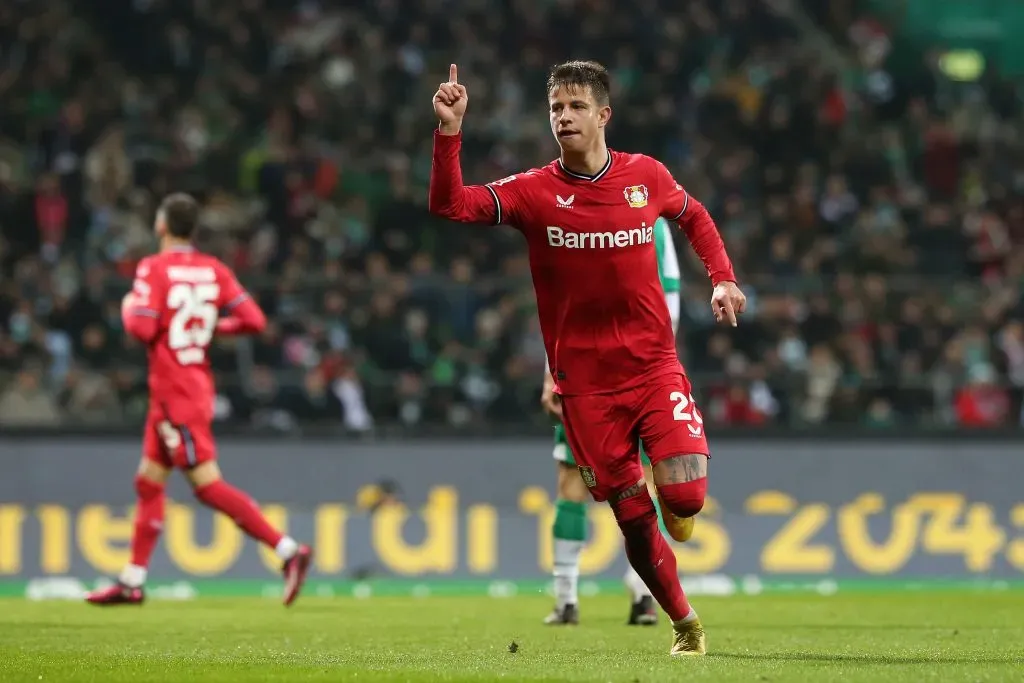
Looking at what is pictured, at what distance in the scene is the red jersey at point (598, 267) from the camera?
23.5ft

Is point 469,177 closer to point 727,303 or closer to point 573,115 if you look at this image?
point 573,115

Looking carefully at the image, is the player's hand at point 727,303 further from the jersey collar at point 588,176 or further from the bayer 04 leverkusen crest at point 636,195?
the jersey collar at point 588,176

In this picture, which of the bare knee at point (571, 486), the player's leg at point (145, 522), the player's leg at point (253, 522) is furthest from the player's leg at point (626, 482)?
the player's leg at point (145, 522)

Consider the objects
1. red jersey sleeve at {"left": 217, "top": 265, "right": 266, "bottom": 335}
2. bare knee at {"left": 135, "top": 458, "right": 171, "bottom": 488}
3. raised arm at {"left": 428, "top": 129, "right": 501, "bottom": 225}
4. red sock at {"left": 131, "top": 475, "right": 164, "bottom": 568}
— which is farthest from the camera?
red jersey sleeve at {"left": 217, "top": 265, "right": 266, "bottom": 335}

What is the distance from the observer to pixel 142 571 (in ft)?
36.2

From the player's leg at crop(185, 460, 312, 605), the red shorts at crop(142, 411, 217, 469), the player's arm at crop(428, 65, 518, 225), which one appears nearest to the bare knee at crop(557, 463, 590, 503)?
the player's leg at crop(185, 460, 312, 605)

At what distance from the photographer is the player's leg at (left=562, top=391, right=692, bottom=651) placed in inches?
279

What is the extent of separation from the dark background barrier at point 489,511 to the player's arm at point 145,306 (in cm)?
422

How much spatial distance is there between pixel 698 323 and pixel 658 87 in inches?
199

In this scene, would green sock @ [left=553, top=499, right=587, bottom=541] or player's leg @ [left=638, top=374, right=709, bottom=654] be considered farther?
green sock @ [left=553, top=499, right=587, bottom=541]

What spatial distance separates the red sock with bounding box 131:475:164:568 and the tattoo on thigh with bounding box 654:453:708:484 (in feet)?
16.5

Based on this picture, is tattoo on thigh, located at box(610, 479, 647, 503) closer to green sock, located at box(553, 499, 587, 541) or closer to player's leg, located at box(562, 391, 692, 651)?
player's leg, located at box(562, 391, 692, 651)

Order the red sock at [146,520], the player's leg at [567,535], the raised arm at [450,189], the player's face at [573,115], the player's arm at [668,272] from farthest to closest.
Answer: the red sock at [146,520] → the player's leg at [567,535] → the player's arm at [668,272] → the player's face at [573,115] → the raised arm at [450,189]

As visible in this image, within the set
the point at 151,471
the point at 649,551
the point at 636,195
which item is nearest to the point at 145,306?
the point at 151,471
